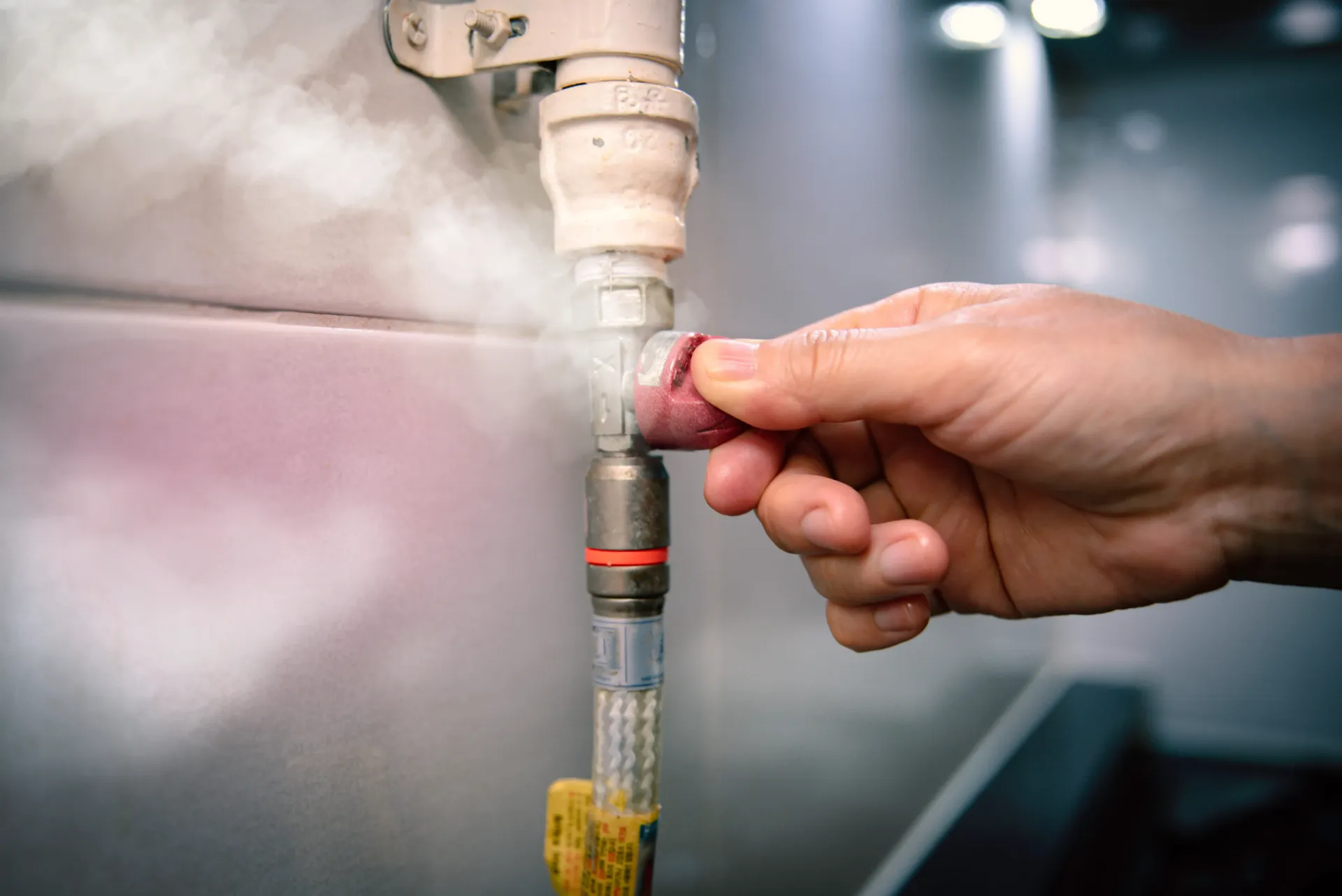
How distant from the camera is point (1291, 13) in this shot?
7.06 ft

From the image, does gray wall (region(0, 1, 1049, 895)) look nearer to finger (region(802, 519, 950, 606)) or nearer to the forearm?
finger (region(802, 519, 950, 606))

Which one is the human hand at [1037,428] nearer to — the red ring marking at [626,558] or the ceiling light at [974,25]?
the red ring marking at [626,558]

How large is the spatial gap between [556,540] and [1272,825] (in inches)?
65.5

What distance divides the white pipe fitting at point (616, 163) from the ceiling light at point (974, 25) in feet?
3.46

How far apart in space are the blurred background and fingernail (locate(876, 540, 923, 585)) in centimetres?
26

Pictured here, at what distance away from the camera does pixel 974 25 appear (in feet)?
5.10

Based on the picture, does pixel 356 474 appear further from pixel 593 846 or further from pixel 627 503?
pixel 593 846

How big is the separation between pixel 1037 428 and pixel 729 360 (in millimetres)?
186

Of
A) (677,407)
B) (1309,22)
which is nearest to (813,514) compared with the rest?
(677,407)

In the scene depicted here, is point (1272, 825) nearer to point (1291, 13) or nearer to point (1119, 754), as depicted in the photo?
point (1119, 754)

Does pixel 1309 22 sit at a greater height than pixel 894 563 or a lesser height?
greater

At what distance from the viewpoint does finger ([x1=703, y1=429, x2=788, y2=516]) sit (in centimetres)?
61

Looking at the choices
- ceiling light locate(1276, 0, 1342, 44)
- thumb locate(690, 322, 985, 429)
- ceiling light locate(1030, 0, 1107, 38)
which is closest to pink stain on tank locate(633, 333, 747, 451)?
thumb locate(690, 322, 985, 429)

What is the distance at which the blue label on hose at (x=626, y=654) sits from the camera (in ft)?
1.85
